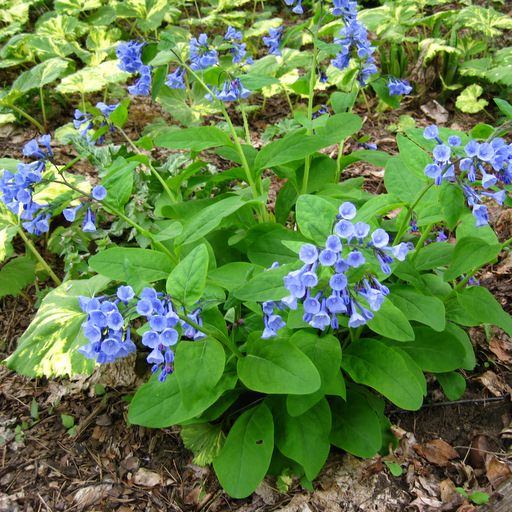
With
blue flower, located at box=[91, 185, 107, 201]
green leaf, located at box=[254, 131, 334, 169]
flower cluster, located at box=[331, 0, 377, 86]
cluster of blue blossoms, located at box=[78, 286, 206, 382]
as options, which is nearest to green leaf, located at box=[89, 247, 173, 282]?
blue flower, located at box=[91, 185, 107, 201]

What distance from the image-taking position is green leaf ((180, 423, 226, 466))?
1926mm

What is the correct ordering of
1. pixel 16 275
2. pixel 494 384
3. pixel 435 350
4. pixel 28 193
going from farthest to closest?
pixel 16 275, pixel 494 384, pixel 435 350, pixel 28 193

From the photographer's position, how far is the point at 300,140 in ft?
6.44

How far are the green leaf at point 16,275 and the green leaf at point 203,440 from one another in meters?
1.51

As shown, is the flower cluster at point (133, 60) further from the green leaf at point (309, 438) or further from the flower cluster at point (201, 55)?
the green leaf at point (309, 438)

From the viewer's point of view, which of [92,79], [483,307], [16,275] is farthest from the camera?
[92,79]

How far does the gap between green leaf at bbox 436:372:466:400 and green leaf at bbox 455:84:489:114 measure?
2.92m

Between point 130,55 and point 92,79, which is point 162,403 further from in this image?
point 92,79

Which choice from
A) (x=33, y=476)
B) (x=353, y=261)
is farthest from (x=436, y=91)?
(x=33, y=476)

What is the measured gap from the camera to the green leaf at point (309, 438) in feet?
5.48

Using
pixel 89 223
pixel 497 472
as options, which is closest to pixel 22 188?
pixel 89 223

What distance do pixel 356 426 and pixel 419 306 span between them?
59 centimetres

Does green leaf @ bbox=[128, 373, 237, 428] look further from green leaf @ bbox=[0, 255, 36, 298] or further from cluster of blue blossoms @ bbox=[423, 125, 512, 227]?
green leaf @ bbox=[0, 255, 36, 298]

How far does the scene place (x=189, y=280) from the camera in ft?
4.61
